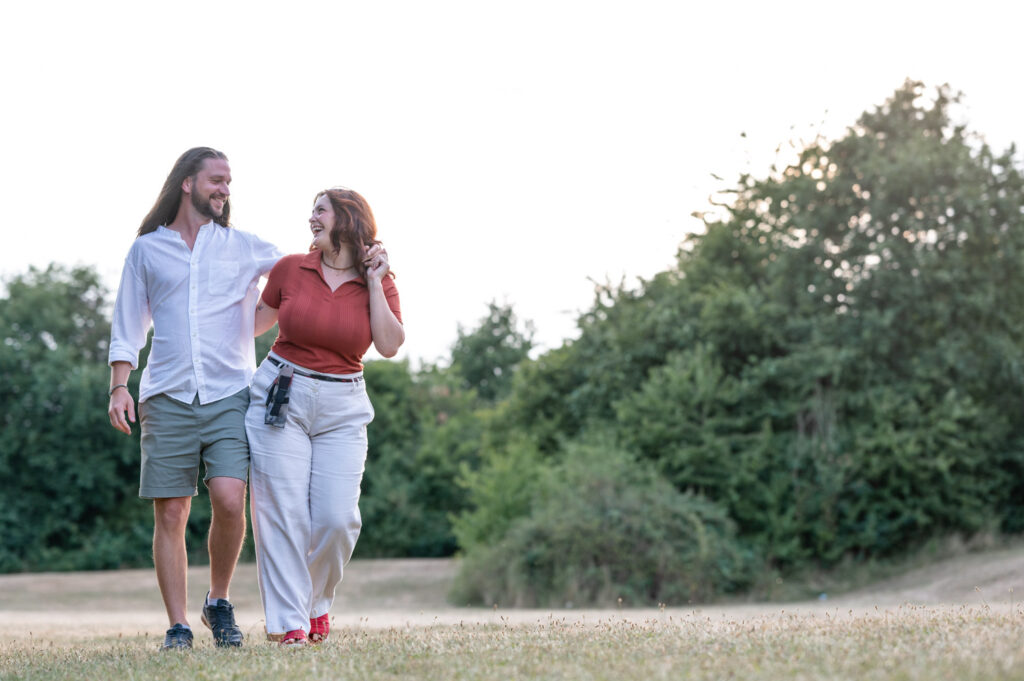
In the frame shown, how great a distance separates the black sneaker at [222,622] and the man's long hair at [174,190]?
2157 mm

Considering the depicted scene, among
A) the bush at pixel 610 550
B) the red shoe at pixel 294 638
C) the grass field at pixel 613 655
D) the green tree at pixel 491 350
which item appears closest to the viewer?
the grass field at pixel 613 655

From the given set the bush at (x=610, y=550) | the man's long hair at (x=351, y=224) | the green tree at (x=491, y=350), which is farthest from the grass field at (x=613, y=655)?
the green tree at (x=491, y=350)

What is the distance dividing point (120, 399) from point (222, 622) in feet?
4.44

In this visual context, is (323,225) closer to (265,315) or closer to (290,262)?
(290,262)

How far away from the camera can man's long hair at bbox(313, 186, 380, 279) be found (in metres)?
6.10

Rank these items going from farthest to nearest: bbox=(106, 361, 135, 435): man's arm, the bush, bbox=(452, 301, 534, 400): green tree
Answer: bbox=(452, 301, 534, 400): green tree, the bush, bbox=(106, 361, 135, 435): man's arm

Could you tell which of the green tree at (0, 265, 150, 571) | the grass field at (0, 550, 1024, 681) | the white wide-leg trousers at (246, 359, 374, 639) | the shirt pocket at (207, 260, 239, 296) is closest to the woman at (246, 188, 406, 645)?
the white wide-leg trousers at (246, 359, 374, 639)

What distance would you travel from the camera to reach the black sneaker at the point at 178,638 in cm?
573

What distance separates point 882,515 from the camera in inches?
778

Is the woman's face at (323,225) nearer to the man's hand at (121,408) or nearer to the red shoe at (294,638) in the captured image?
the man's hand at (121,408)

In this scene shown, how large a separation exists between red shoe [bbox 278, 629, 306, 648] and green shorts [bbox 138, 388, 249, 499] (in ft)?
2.91

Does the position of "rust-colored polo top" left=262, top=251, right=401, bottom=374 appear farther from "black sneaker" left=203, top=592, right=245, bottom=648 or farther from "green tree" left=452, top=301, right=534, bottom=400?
"green tree" left=452, top=301, right=534, bottom=400

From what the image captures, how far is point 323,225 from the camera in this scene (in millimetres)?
6109

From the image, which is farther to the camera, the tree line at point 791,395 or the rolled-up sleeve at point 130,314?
the tree line at point 791,395
